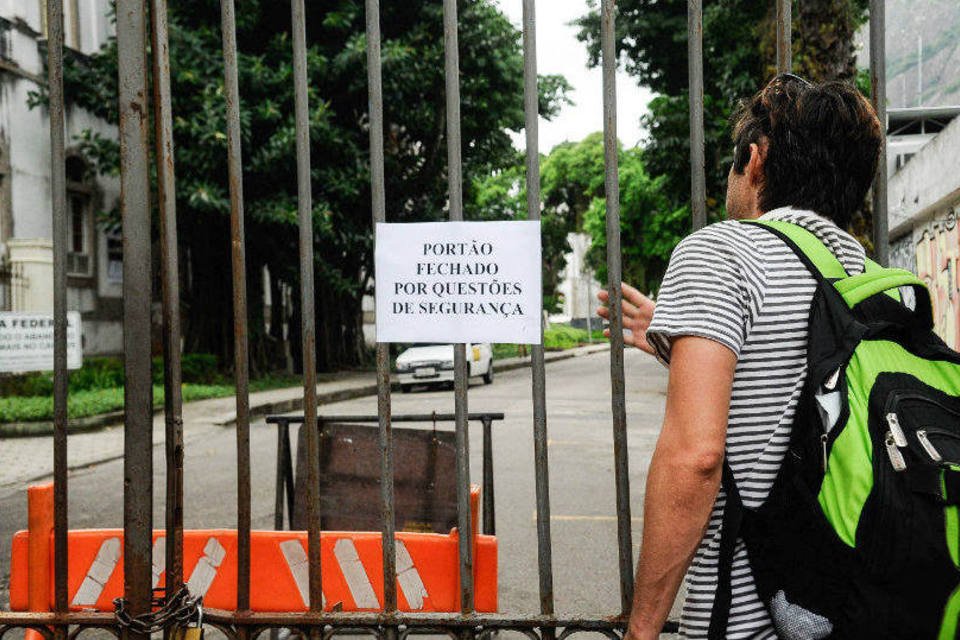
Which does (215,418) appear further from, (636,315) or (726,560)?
(726,560)

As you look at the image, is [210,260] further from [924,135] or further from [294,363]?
[924,135]

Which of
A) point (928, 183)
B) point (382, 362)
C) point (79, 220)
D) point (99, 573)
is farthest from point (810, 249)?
point (79, 220)

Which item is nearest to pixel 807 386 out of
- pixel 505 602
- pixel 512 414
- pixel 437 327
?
pixel 437 327

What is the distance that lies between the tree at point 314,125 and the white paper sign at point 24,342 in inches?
204

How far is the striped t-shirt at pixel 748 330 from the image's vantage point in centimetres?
147

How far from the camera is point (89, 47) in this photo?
18.6 meters

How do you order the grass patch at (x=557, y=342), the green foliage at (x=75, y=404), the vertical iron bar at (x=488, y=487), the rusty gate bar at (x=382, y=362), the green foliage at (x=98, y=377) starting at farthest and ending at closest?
the grass patch at (x=557, y=342), the green foliage at (x=98, y=377), the green foliage at (x=75, y=404), the vertical iron bar at (x=488, y=487), the rusty gate bar at (x=382, y=362)

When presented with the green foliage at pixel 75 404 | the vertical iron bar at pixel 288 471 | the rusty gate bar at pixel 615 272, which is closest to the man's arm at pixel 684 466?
the rusty gate bar at pixel 615 272

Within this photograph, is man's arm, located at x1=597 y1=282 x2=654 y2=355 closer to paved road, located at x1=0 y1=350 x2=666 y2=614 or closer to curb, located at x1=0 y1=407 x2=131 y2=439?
paved road, located at x1=0 y1=350 x2=666 y2=614

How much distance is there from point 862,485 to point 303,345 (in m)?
1.42

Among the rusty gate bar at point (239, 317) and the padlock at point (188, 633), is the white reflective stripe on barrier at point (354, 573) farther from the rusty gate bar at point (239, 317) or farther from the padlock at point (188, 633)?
the padlock at point (188, 633)

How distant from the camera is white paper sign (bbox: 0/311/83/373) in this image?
9.84m

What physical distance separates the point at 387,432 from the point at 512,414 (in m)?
10.6

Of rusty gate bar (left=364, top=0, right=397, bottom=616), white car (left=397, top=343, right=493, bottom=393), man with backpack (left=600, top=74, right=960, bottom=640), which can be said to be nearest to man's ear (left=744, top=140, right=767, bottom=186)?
man with backpack (left=600, top=74, right=960, bottom=640)
